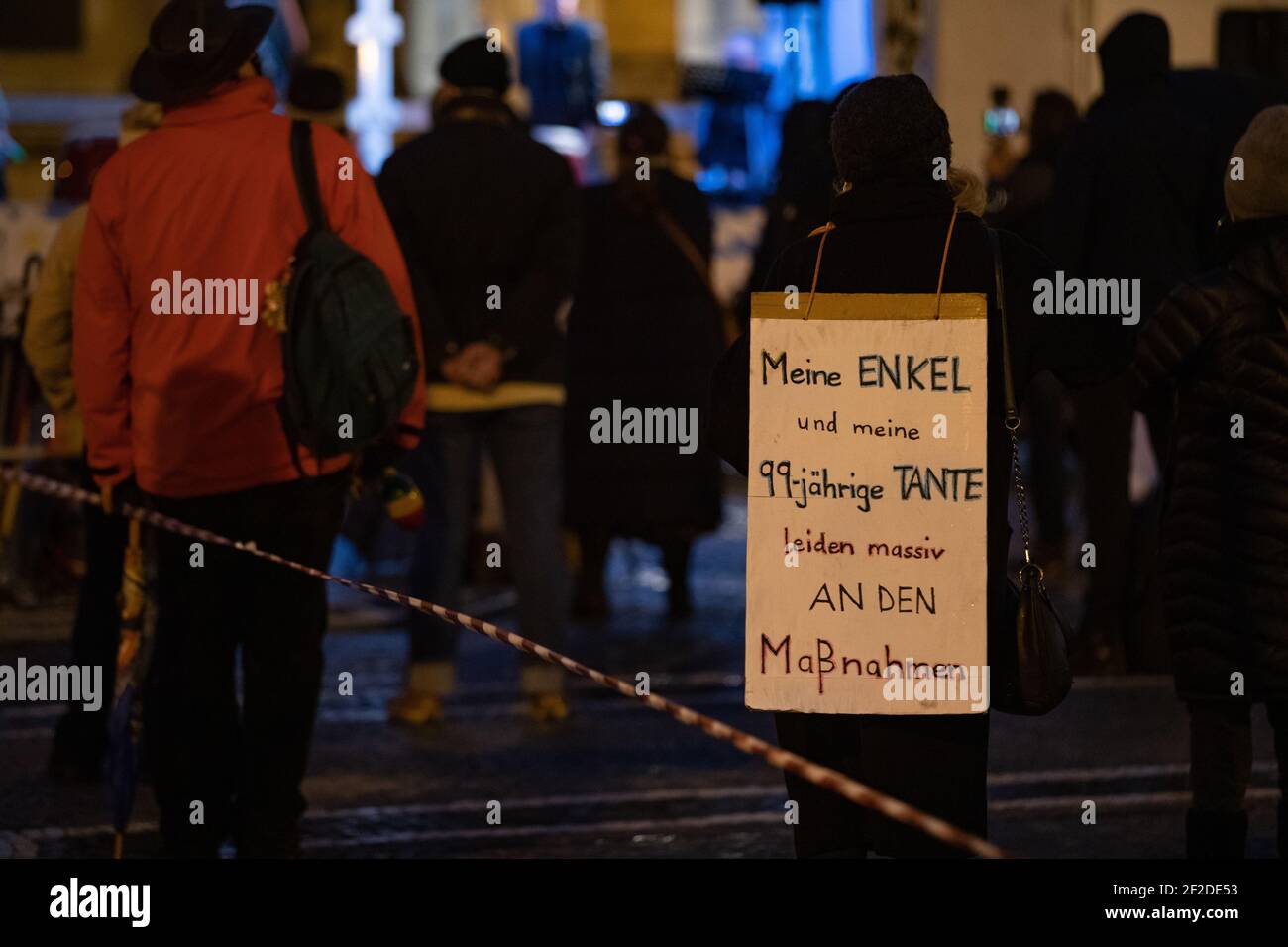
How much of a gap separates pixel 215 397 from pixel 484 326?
2.44 m

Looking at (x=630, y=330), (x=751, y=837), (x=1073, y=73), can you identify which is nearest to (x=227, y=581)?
(x=751, y=837)

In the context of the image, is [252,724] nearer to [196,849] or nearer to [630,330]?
Result: [196,849]

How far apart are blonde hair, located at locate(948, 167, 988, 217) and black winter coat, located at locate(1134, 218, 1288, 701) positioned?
34.3 inches

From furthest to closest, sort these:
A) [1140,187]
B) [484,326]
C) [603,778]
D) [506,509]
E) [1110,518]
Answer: [1110,518] → [1140,187] → [506,509] → [484,326] → [603,778]

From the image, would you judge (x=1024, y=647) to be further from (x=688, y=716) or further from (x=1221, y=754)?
(x=1221, y=754)

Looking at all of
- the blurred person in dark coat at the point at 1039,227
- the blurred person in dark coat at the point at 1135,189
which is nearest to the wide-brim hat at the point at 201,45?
the blurred person in dark coat at the point at 1135,189

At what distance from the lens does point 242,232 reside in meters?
5.64

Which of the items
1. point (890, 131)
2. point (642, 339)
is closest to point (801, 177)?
point (642, 339)

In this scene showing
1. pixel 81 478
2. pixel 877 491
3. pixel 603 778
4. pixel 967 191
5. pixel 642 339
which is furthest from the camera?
pixel 642 339

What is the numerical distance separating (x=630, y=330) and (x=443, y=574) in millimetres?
2111

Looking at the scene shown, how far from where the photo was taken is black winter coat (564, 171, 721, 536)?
31.7ft

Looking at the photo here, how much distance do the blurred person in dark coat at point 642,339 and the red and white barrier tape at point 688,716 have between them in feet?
10.9

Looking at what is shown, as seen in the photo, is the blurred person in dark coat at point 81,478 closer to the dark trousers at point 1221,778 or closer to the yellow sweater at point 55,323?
the yellow sweater at point 55,323

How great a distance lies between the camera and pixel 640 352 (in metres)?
9.87
